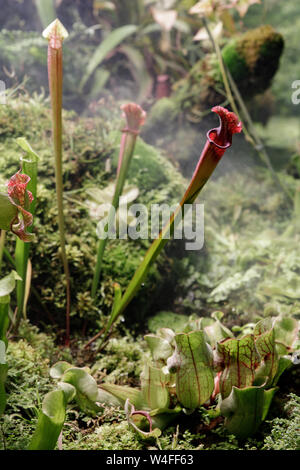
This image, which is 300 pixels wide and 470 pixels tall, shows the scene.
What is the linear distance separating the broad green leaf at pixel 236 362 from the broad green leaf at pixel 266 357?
0.02 meters

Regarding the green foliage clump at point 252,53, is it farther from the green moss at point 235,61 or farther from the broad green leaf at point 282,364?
the broad green leaf at point 282,364

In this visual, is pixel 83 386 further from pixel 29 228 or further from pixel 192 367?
pixel 29 228

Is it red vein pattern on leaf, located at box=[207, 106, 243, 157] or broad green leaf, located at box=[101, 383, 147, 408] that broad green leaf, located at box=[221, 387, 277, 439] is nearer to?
broad green leaf, located at box=[101, 383, 147, 408]

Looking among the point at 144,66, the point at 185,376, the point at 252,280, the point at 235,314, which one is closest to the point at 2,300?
the point at 185,376

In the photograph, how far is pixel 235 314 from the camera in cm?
150

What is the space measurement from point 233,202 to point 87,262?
2.87 feet

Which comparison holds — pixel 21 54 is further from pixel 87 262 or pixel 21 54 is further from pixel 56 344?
pixel 56 344

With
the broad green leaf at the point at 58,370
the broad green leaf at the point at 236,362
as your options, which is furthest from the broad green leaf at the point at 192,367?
the broad green leaf at the point at 58,370

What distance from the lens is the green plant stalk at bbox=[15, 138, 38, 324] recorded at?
0.95 metres

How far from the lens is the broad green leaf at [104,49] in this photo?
190cm

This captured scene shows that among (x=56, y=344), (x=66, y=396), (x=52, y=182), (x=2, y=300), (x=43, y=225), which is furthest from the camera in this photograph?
(x=52, y=182)

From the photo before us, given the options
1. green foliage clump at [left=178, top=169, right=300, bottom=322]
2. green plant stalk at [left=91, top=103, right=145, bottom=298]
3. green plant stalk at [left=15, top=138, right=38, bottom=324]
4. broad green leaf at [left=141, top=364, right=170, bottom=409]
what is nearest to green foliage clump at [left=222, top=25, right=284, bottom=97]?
green foliage clump at [left=178, top=169, right=300, bottom=322]

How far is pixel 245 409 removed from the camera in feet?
2.92

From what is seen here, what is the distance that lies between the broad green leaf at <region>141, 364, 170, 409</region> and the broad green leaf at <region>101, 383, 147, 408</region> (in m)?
0.03
